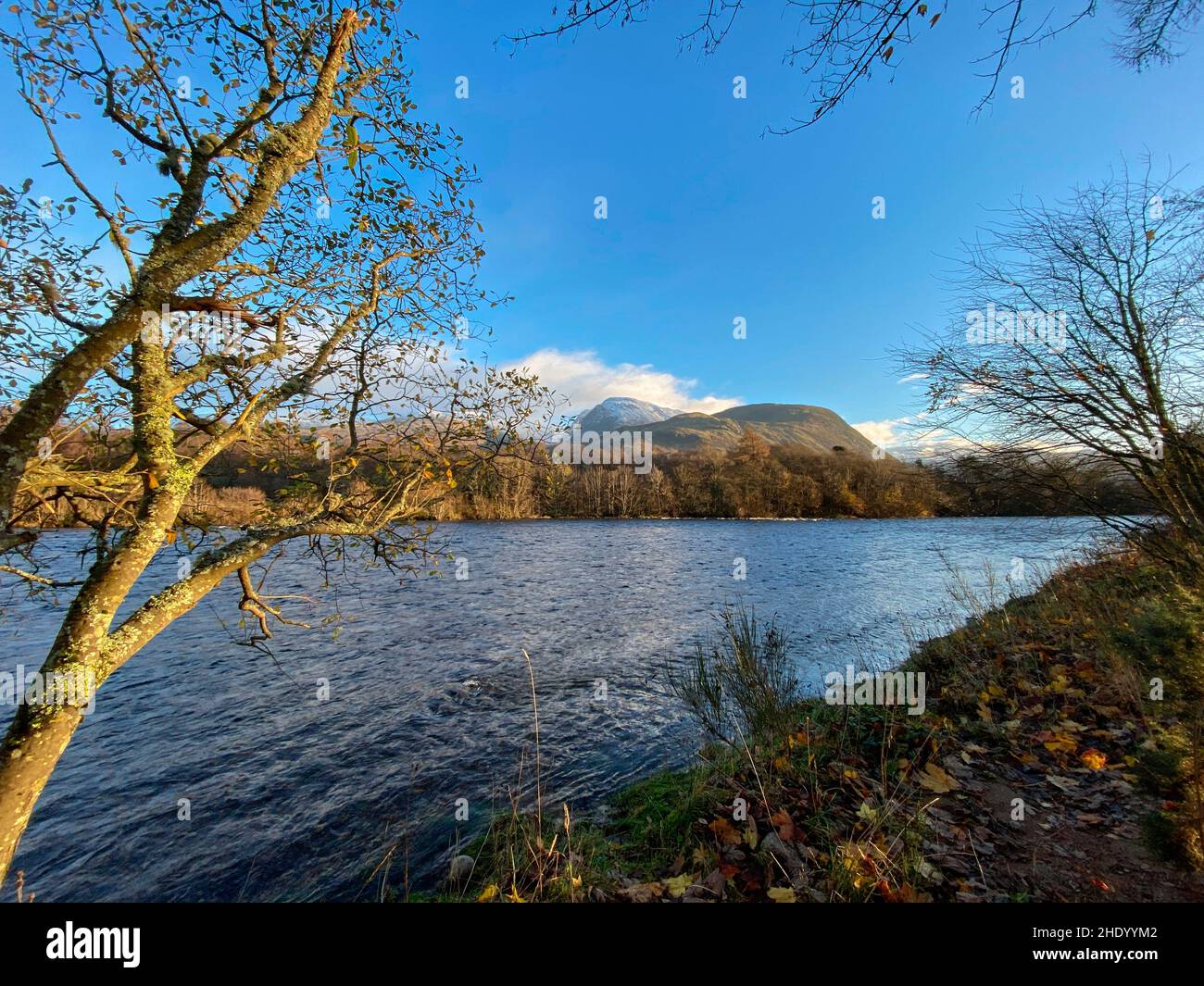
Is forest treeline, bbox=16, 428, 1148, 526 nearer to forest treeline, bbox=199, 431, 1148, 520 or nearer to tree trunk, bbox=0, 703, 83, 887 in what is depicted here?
tree trunk, bbox=0, 703, 83, 887

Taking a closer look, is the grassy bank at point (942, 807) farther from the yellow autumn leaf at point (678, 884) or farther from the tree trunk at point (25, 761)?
the tree trunk at point (25, 761)

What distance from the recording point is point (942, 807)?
4.42 metres

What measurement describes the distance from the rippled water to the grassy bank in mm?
1731

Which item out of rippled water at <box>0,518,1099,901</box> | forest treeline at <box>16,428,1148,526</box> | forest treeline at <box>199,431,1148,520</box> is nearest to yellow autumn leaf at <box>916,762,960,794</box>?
rippled water at <box>0,518,1099,901</box>

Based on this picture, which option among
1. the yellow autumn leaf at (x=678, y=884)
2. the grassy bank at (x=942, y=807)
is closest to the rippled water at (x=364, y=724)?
the grassy bank at (x=942, y=807)

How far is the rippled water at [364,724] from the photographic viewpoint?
5387mm

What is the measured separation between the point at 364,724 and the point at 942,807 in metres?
8.62

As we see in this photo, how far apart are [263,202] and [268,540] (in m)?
2.38

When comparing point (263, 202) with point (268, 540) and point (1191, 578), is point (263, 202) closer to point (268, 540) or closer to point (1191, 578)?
point (268, 540)

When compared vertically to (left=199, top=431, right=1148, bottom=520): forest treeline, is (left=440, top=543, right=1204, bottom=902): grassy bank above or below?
below

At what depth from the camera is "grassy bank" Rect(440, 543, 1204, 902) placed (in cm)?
336

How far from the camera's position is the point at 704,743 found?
7254mm

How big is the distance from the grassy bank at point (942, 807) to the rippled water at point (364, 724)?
1731 mm
